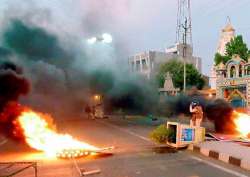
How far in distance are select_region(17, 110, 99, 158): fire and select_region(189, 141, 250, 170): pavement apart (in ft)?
12.3

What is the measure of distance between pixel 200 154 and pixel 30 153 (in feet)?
19.3

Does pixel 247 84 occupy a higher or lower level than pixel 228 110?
higher

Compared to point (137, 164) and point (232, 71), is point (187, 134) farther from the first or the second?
point (232, 71)

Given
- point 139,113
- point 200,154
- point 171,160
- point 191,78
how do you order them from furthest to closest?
point 191,78
point 139,113
point 200,154
point 171,160

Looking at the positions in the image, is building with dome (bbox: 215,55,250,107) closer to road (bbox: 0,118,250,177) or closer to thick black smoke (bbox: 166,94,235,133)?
thick black smoke (bbox: 166,94,235,133)

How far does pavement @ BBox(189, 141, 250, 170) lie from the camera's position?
9.89 m

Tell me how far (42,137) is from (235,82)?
21621mm

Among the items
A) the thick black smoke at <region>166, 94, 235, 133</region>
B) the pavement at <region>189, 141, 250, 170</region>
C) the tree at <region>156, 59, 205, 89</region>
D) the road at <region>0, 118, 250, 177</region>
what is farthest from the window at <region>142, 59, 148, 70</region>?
the road at <region>0, 118, 250, 177</region>

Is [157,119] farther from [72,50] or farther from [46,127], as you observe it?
[46,127]

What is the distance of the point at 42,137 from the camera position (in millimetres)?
12203

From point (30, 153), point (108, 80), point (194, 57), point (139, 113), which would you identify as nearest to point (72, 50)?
point (108, 80)

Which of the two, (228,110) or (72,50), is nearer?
(228,110)

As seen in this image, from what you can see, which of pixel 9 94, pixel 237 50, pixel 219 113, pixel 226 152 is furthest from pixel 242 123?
pixel 237 50

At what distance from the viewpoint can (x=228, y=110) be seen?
20.6 metres
